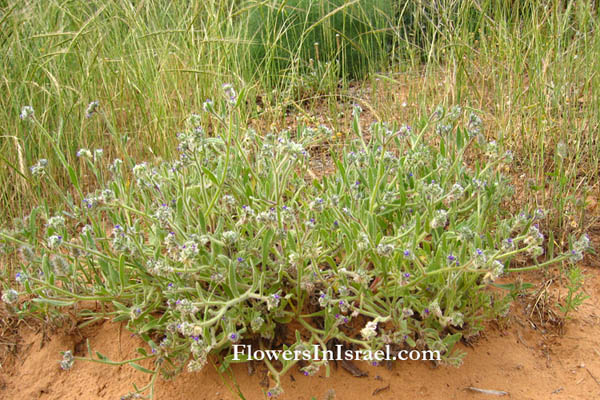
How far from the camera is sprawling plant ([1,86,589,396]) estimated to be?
1.76 metres

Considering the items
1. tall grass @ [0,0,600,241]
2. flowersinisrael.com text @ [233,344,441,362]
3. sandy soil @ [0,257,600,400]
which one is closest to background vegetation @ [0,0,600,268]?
tall grass @ [0,0,600,241]

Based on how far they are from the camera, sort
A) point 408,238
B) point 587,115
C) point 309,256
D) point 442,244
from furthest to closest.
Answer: point 587,115, point 408,238, point 442,244, point 309,256

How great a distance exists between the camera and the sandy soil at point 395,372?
1.97m

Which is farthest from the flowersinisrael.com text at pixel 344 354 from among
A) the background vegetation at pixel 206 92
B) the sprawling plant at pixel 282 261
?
the background vegetation at pixel 206 92

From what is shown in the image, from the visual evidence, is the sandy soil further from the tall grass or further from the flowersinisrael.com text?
the tall grass

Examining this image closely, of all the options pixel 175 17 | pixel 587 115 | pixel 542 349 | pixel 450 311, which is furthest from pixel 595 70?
pixel 175 17

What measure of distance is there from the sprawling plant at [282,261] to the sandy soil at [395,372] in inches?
3.2

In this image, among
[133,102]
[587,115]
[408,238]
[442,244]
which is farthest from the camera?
[133,102]

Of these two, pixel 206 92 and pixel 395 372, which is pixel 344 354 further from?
pixel 206 92

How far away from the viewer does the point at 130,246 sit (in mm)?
1800

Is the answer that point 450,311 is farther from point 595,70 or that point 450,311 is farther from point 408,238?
point 595,70

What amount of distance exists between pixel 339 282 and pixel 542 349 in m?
0.87

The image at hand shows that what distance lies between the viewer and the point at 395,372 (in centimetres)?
202

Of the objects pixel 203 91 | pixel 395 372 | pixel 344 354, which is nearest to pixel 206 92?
pixel 203 91
